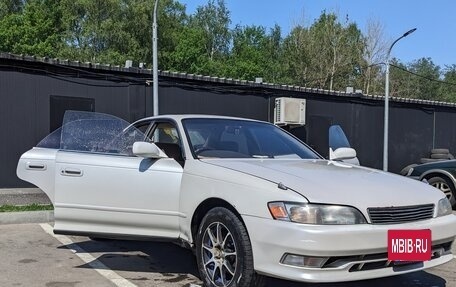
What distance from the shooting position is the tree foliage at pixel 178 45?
34.8 metres

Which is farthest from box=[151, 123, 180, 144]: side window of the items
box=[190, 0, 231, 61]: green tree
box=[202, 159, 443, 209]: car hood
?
box=[190, 0, 231, 61]: green tree

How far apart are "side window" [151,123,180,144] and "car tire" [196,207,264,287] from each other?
3.79 feet

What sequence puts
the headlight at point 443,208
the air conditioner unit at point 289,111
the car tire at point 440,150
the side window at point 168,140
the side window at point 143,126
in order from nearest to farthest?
the headlight at point 443,208 < the side window at point 168,140 < the side window at point 143,126 < the air conditioner unit at point 289,111 < the car tire at point 440,150

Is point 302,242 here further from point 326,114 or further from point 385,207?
point 326,114

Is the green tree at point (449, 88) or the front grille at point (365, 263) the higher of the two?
the green tree at point (449, 88)

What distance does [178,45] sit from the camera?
4172 cm

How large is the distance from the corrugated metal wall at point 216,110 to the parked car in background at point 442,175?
635 centimetres

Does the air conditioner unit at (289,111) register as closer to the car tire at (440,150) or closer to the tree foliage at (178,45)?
the car tire at (440,150)

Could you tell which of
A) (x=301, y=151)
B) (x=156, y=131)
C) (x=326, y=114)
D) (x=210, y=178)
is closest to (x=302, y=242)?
(x=210, y=178)

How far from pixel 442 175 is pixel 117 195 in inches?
281

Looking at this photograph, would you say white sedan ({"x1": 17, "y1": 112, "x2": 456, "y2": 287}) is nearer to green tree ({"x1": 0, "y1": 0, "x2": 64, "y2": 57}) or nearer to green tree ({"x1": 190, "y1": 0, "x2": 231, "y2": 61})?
green tree ({"x1": 0, "y1": 0, "x2": 64, "y2": 57})

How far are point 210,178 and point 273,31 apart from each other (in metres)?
48.5

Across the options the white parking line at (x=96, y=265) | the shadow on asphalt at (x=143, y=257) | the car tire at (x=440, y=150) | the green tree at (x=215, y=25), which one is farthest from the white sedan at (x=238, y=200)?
the green tree at (x=215, y=25)

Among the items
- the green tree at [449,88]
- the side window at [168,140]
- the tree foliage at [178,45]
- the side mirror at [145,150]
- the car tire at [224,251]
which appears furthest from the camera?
the green tree at [449,88]
